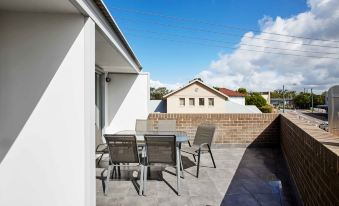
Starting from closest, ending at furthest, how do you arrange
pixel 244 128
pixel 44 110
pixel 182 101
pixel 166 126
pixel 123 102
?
pixel 44 110 → pixel 166 126 → pixel 244 128 → pixel 123 102 → pixel 182 101

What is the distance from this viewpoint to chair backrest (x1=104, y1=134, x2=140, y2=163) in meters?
3.95

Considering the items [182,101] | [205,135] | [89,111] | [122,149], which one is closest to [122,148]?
[122,149]

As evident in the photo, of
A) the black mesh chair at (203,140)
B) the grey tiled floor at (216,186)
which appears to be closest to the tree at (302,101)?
the grey tiled floor at (216,186)

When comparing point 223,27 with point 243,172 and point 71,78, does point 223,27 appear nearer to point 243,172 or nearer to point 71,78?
point 243,172

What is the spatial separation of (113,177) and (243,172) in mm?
2547

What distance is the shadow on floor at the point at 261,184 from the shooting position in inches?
141

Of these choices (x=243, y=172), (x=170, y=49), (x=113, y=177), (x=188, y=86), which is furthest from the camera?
(x=188, y=86)

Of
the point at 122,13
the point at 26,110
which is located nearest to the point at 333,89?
the point at 26,110

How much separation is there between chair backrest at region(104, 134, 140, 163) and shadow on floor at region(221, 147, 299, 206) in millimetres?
1564

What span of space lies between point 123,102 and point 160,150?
4.49 metres

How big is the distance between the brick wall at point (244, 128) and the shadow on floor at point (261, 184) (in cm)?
135

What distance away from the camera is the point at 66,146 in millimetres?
2686

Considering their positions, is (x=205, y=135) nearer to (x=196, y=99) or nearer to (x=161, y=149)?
(x=161, y=149)

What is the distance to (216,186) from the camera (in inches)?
165
